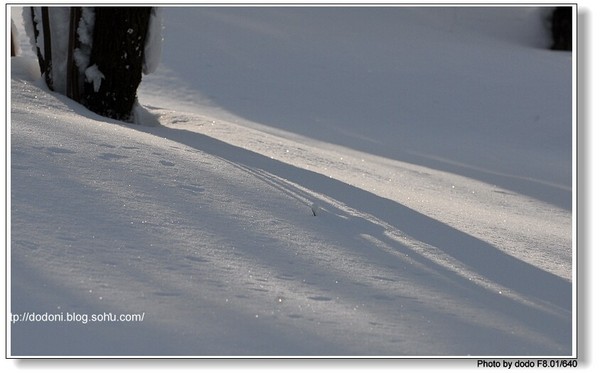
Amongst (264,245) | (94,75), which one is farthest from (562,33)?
(264,245)

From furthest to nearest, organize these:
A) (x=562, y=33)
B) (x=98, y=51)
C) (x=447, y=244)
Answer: (x=562, y=33) → (x=98, y=51) → (x=447, y=244)

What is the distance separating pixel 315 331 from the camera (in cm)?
287

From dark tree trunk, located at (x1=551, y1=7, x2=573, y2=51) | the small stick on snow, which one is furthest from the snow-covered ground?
dark tree trunk, located at (x1=551, y1=7, x2=573, y2=51)

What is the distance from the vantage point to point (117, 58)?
5.92 m

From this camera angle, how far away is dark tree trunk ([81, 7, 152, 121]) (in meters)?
5.80

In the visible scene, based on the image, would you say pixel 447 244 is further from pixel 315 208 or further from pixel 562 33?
pixel 562 33

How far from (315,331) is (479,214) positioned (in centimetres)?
250

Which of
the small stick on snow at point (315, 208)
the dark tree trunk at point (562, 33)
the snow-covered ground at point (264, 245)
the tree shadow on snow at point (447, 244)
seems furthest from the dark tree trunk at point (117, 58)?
the dark tree trunk at point (562, 33)

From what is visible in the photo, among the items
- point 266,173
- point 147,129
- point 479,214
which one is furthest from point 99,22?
point 479,214

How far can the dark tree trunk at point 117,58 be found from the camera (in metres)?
5.80

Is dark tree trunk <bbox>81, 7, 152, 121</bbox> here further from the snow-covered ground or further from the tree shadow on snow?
the tree shadow on snow

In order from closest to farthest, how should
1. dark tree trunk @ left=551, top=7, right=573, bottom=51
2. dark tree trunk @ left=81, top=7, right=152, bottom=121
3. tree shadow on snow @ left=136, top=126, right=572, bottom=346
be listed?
tree shadow on snow @ left=136, top=126, right=572, bottom=346
dark tree trunk @ left=81, top=7, right=152, bottom=121
dark tree trunk @ left=551, top=7, right=573, bottom=51

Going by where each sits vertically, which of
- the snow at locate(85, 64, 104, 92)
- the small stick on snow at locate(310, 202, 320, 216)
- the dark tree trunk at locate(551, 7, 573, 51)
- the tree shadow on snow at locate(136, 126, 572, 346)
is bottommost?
the tree shadow on snow at locate(136, 126, 572, 346)

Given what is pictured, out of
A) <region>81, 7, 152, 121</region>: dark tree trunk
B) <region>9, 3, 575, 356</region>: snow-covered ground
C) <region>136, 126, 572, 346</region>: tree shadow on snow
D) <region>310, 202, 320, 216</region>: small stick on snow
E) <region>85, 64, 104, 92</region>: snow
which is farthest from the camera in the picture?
<region>85, 64, 104, 92</region>: snow
